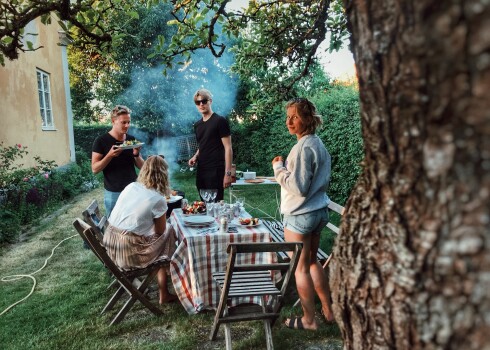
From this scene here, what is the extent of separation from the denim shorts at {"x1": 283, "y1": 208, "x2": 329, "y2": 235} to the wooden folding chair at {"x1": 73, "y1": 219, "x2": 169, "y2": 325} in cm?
145

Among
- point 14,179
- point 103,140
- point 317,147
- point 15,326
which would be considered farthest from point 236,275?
point 14,179

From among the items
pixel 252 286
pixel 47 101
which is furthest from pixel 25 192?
pixel 252 286

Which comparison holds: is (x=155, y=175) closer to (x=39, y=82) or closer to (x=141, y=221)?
(x=141, y=221)

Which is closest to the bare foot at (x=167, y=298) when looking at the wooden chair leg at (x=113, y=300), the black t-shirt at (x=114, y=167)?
the wooden chair leg at (x=113, y=300)

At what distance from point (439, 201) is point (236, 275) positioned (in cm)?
293

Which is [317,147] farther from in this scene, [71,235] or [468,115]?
[71,235]

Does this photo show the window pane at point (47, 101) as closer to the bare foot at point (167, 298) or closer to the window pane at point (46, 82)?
the window pane at point (46, 82)

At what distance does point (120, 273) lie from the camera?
369 cm

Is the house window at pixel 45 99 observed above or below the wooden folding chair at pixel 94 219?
above

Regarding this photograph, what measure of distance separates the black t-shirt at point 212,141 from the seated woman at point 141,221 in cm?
132

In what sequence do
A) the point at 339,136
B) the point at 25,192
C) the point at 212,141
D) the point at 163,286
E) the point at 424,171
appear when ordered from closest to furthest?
1. the point at 424,171
2. the point at 163,286
3. the point at 212,141
4. the point at 25,192
5. the point at 339,136

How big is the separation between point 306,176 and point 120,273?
79.2 inches

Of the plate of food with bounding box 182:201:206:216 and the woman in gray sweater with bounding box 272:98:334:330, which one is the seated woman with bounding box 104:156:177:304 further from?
the woman in gray sweater with bounding box 272:98:334:330

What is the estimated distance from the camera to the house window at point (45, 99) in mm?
11602
